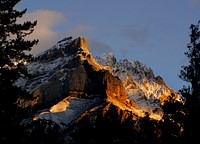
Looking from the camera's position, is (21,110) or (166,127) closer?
(21,110)

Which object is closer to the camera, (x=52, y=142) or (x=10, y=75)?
(x=10, y=75)

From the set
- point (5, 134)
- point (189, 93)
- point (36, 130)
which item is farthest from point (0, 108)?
point (36, 130)

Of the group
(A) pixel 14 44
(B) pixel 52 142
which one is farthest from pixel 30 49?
(B) pixel 52 142

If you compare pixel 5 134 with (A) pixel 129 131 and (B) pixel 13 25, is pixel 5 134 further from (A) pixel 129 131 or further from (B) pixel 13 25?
(A) pixel 129 131

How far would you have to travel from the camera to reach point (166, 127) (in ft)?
178

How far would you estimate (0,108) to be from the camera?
32.1 metres

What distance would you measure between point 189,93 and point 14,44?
53.7ft

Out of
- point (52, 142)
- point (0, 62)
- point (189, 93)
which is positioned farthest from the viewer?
point (52, 142)

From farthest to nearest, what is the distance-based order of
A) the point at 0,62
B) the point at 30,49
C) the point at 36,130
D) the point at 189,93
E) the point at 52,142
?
the point at 52,142 → the point at 36,130 → the point at 189,93 → the point at 30,49 → the point at 0,62

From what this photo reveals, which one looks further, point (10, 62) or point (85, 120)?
point (85, 120)

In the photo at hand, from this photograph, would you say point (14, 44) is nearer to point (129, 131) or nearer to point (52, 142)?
point (129, 131)

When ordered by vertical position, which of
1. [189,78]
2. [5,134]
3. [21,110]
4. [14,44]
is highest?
[189,78]

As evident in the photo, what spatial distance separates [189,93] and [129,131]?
14142mm

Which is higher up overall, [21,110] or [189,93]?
[189,93]
